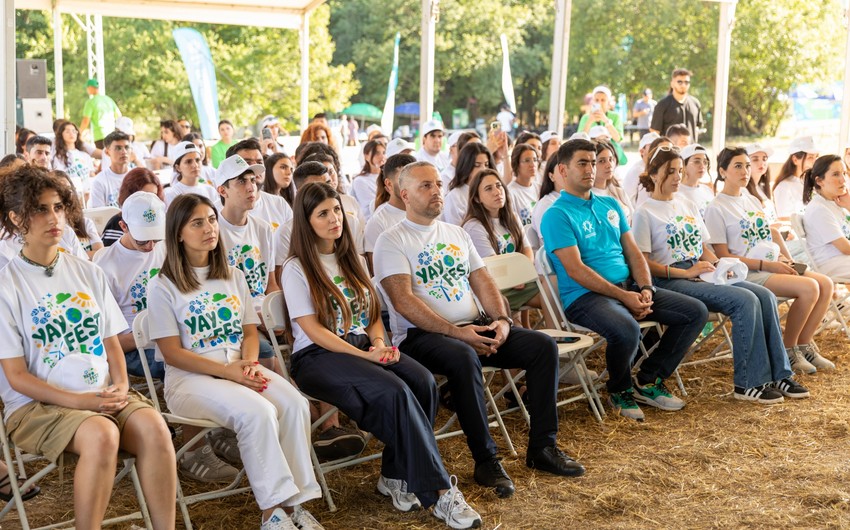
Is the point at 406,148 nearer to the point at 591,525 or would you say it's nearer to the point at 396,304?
the point at 396,304

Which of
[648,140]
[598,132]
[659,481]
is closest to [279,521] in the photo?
[659,481]

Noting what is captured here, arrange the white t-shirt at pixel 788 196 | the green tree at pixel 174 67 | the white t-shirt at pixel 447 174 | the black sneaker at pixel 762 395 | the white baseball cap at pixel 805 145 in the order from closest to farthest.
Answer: the black sneaker at pixel 762 395
the white t-shirt at pixel 447 174
the white baseball cap at pixel 805 145
the white t-shirt at pixel 788 196
the green tree at pixel 174 67

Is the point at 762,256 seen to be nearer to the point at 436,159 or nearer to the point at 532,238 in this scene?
the point at 532,238

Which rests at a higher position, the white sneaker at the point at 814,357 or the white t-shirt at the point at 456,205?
the white t-shirt at the point at 456,205

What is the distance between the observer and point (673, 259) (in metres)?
5.64

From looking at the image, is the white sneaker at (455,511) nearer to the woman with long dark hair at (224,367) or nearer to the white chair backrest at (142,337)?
the woman with long dark hair at (224,367)

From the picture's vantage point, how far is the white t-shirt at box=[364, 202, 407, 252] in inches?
214

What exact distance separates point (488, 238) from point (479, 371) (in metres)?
1.58

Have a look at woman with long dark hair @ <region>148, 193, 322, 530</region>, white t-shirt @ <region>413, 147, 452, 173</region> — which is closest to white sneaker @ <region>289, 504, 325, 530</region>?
woman with long dark hair @ <region>148, 193, 322, 530</region>

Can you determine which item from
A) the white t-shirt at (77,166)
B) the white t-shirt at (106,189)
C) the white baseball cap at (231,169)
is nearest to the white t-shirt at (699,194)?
the white baseball cap at (231,169)

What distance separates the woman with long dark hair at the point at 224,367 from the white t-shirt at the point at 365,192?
10.2 ft

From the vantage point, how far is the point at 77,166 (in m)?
9.50

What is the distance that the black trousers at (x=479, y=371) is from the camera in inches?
158

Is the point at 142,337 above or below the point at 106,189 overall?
below
